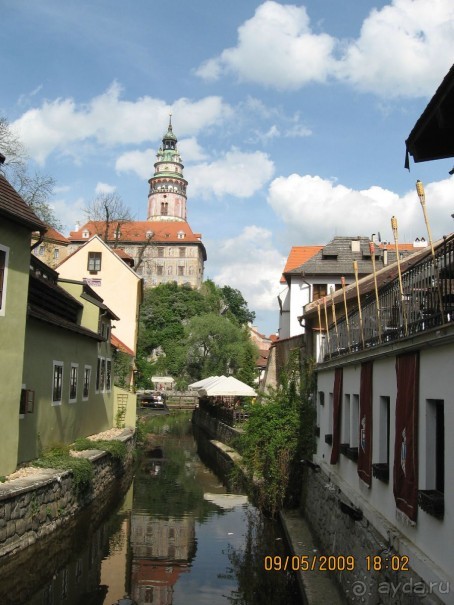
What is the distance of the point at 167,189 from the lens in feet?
386

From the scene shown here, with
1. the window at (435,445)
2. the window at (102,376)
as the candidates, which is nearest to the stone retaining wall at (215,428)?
the window at (102,376)

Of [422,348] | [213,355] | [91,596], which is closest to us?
[422,348]

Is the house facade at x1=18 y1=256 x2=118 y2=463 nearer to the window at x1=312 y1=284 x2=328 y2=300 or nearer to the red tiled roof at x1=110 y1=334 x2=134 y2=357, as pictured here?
the red tiled roof at x1=110 y1=334 x2=134 y2=357

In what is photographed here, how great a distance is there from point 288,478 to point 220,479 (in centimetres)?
859

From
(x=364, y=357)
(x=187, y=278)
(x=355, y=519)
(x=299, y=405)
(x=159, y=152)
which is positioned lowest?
(x=355, y=519)

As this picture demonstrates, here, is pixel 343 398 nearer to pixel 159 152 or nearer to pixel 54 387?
pixel 54 387

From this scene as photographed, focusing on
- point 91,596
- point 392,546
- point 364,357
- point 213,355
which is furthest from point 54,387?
point 213,355

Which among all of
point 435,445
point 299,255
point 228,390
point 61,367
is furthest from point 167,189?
point 435,445

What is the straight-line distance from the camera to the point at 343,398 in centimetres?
1172

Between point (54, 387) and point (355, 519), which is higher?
point (54, 387)

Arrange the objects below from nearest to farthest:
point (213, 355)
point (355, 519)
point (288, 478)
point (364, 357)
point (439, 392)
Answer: point (439, 392) → point (355, 519) → point (364, 357) → point (288, 478) → point (213, 355)

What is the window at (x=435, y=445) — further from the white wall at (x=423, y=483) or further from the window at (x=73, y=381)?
the window at (x=73, y=381)

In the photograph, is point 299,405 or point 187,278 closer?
point 299,405

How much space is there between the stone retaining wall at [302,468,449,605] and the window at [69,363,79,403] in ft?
29.1
